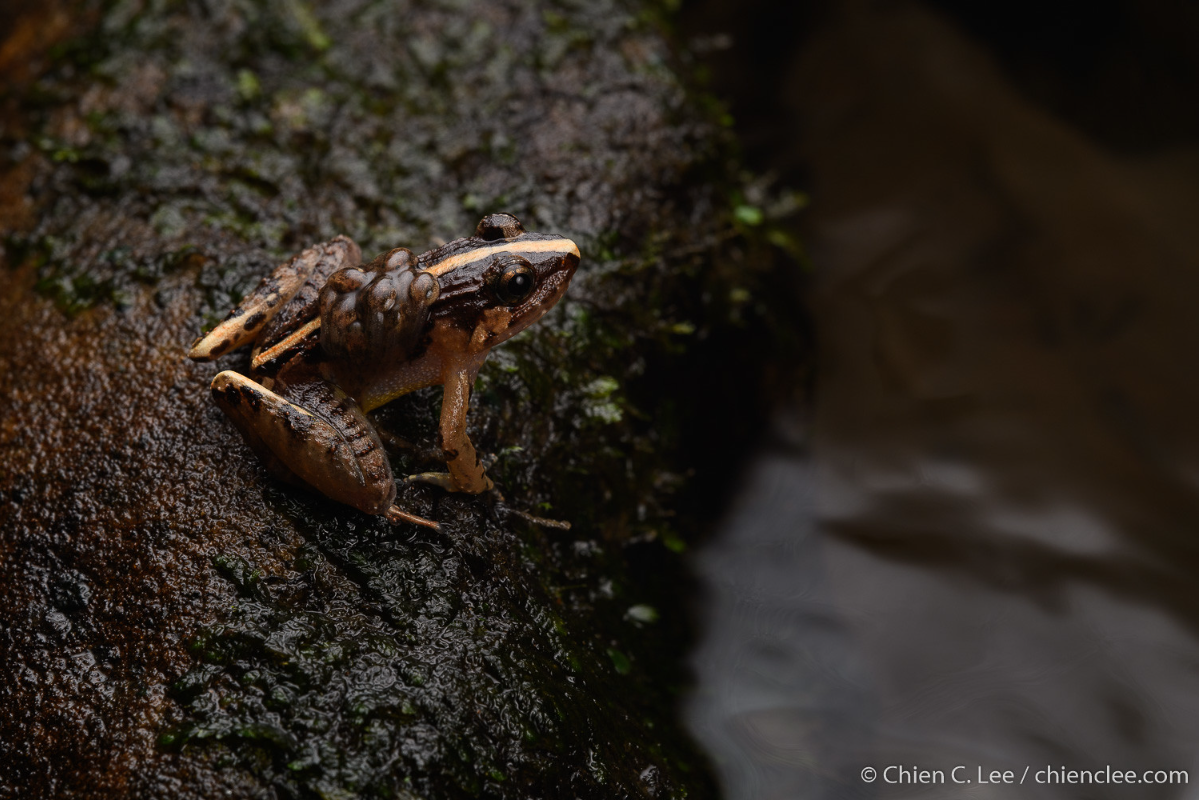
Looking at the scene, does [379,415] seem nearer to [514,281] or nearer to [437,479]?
[437,479]

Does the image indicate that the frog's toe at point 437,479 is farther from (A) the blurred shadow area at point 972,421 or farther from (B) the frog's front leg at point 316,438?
(A) the blurred shadow area at point 972,421

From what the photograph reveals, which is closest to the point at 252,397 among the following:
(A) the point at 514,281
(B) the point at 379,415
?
(B) the point at 379,415

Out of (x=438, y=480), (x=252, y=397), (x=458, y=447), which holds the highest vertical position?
(x=252, y=397)

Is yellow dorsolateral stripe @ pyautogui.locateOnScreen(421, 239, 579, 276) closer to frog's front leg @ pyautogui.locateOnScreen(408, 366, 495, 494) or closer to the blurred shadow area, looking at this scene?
frog's front leg @ pyautogui.locateOnScreen(408, 366, 495, 494)

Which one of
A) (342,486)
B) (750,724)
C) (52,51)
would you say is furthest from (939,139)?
(52,51)

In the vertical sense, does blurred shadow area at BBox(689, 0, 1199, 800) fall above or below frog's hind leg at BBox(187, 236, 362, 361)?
below

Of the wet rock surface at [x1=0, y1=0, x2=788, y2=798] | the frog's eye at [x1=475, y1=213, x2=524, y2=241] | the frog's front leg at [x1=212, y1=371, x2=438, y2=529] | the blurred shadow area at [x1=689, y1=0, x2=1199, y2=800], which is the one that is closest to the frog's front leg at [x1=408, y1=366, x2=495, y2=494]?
the wet rock surface at [x1=0, y1=0, x2=788, y2=798]
